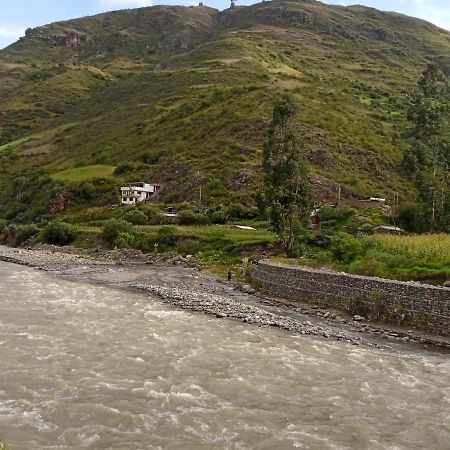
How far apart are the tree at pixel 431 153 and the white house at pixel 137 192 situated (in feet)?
142

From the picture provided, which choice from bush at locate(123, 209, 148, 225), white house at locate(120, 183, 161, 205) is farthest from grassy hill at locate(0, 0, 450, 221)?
bush at locate(123, 209, 148, 225)

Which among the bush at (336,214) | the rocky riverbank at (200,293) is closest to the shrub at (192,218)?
the rocky riverbank at (200,293)

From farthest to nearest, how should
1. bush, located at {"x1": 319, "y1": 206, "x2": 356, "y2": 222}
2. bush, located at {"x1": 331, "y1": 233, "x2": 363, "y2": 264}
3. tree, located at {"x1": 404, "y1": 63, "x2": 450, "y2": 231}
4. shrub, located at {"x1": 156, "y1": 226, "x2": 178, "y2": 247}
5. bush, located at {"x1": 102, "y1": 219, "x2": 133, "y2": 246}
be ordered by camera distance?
bush, located at {"x1": 102, "y1": 219, "x2": 133, "y2": 246}
bush, located at {"x1": 319, "y1": 206, "x2": 356, "y2": 222}
shrub, located at {"x1": 156, "y1": 226, "x2": 178, "y2": 247}
tree, located at {"x1": 404, "y1": 63, "x2": 450, "y2": 231}
bush, located at {"x1": 331, "y1": 233, "x2": 363, "y2": 264}

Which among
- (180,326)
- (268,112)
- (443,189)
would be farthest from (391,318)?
(268,112)

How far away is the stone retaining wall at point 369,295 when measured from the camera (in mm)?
24156

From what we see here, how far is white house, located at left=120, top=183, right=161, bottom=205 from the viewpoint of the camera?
85.8 metres

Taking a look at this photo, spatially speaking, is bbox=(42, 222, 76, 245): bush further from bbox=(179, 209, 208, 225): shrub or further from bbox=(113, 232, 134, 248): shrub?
bbox=(179, 209, 208, 225): shrub

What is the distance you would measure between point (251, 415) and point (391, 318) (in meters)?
13.3

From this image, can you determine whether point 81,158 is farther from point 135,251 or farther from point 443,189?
point 443,189

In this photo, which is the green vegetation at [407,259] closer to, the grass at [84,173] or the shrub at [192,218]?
the shrub at [192,218]

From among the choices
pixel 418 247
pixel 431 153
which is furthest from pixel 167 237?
pixel 418 247

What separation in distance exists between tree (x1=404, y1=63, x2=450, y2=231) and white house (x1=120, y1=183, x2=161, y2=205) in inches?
1699

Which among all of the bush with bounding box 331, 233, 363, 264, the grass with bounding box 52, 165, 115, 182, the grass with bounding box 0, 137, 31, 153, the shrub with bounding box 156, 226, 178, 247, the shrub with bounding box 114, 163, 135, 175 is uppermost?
the grass with bounding box 0, 137, 31, 153

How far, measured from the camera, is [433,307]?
2422 cm
